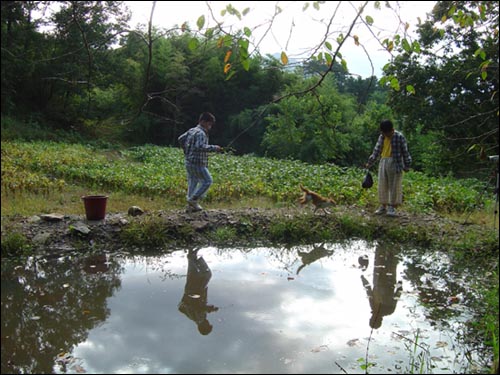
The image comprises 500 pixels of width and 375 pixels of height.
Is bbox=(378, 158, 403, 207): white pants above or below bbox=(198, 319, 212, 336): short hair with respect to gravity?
above

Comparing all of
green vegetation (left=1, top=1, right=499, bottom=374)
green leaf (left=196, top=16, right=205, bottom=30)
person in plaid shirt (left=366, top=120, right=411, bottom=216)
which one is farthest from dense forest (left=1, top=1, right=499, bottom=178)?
green leaf (left=196, top=16, right=205, bottom=30)

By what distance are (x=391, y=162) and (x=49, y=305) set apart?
5634mm

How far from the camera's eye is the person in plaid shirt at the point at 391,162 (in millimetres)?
7652

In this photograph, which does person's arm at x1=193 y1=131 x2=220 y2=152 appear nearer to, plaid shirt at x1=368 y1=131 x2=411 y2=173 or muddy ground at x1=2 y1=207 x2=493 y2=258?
muddy ground at x1=2 y1=207 x2=493 y2=258

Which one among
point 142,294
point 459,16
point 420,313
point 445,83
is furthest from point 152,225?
point 445,83

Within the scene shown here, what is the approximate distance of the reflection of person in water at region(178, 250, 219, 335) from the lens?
4.37m

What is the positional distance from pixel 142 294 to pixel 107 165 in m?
9.26

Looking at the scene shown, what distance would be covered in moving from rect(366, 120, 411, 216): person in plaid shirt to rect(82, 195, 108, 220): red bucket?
427 centimetres

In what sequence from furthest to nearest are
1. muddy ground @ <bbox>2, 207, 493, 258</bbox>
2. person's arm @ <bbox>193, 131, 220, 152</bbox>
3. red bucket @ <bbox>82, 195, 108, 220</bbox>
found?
1. person's arm @ <bbox>193, 131, 220, 152</bbox>
2. red bucket @ <bbox>82, 195, 108, 220</bbox>
3. muddy ground @ <bbox>2, 207, 493, 258</bbox>

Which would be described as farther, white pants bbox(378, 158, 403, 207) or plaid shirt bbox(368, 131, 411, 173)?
white pants bbox(378, 158, 403, 207)

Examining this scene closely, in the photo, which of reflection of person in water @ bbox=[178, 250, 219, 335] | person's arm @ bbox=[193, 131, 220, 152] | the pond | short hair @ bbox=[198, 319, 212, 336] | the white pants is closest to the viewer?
Answer: the pond

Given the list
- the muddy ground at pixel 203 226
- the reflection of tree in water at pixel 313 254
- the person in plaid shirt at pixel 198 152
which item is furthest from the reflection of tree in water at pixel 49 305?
the reflection of tree in water at pixel 313 254

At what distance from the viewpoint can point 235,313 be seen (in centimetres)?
453

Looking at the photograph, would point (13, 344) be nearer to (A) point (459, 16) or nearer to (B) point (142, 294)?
(B) point (142, 294)
